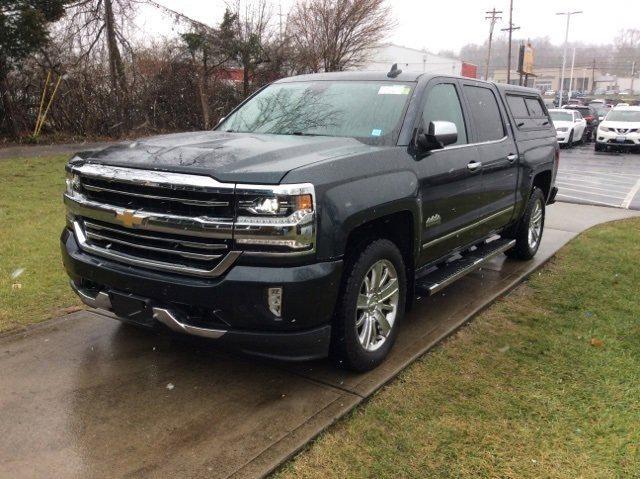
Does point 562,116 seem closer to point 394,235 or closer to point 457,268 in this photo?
point 457,268

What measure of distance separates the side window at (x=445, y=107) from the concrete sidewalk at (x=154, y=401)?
1570 millimetres

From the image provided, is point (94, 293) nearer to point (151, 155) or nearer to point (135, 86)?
point (151, 155)

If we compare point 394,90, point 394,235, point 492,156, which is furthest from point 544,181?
point 394,235

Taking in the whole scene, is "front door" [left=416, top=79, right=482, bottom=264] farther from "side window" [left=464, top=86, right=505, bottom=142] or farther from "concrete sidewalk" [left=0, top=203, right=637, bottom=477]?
"concrete sidewalk" [left=0, top=203, right=637, bottom=477]

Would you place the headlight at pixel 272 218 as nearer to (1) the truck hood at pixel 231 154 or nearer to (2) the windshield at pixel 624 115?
(1) the truck hood at pixel 231 154

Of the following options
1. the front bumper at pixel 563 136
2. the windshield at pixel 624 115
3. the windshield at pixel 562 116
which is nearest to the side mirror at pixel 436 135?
the front bumper at pixel 563 136

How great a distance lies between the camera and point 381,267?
12.0 ft

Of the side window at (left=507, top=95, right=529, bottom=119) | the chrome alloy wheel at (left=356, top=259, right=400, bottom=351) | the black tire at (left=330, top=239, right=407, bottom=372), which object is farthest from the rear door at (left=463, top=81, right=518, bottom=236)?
the black tire at (left=330, top=239, right=407, bottom=372)

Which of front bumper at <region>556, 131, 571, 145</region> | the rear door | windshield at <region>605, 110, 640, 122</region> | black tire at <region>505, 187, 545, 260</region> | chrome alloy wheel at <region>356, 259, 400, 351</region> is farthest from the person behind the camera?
front bumper at <region>556, 131, 571, 145</region>

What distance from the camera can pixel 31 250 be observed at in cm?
611

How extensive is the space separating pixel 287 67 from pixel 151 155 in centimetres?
2182

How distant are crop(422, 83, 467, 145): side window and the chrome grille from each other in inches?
75.3

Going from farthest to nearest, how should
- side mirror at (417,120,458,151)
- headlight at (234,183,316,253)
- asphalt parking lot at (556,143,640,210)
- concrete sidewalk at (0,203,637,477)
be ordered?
asphalt parking lot at (556,143,640,210)
side mirror at (417,120,458,151)
headlight at (234,183,316,253)
concrete sidewalk at (0,203,637,477)

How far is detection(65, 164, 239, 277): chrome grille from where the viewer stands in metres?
3.00
